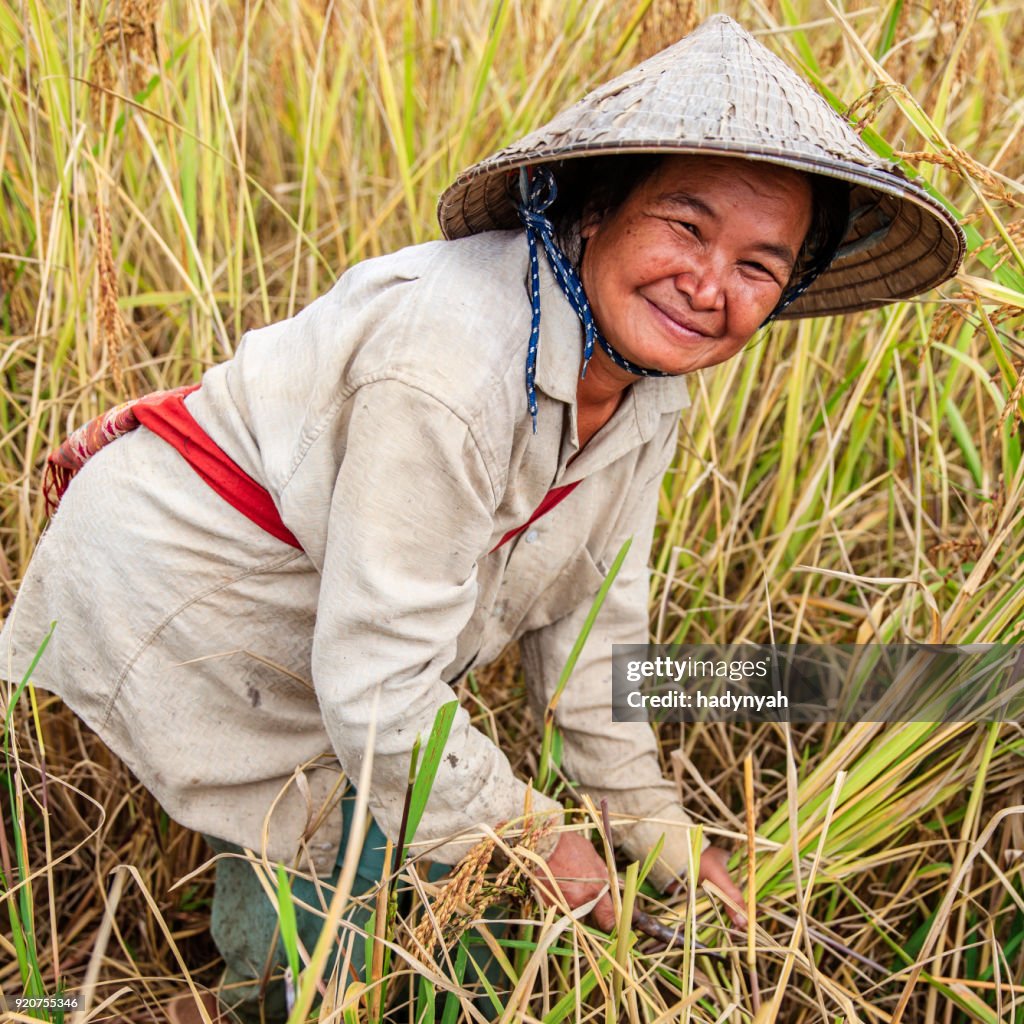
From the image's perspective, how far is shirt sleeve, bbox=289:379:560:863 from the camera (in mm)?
1042

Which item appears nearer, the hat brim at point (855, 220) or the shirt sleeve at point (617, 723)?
the hat brim at point (855, 220)

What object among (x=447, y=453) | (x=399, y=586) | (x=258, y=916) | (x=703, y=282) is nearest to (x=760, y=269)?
(x=703, y=282)

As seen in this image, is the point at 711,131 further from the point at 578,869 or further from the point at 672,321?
the point at 578,869

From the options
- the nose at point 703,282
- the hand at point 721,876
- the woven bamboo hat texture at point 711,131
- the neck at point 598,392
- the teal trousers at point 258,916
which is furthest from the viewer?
the teal trousers at point 258,916

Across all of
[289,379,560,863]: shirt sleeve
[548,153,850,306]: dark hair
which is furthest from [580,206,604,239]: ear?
[289,379,560,863]: shirt sleeve

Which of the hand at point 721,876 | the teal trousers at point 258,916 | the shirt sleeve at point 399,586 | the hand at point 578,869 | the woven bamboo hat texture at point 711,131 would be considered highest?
the woven bamboo hat texture at point 711,131

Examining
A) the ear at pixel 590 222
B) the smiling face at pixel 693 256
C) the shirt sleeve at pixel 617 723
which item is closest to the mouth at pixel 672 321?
the smiling face at pixel 693 256

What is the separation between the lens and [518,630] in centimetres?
154

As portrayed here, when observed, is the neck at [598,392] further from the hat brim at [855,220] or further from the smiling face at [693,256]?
the hat brim at [855,220]

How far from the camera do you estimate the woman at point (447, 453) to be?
3.44 ft

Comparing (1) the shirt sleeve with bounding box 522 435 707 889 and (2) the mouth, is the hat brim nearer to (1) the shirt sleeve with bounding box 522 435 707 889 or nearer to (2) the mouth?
(2) the mouth

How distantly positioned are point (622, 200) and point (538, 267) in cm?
12

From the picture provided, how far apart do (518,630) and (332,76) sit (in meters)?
1.33

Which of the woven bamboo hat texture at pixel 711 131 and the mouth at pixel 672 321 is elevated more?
the woven bamboo hat texture at pixel 711 131
